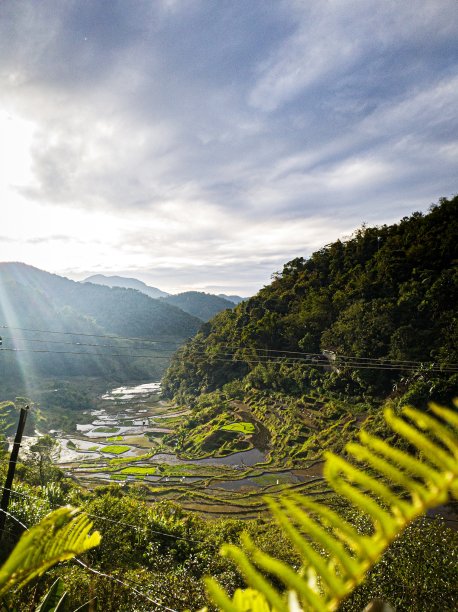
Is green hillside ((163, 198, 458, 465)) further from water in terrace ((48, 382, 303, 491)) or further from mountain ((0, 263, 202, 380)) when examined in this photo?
mountain ((0, 263, 202, 380))

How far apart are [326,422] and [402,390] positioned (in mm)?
7285

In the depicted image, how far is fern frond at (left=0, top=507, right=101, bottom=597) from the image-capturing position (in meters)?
0.47

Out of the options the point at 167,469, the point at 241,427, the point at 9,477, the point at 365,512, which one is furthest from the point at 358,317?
the point at 365,512

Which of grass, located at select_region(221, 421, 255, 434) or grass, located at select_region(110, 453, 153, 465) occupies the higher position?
grass, located at select_region(221, 421, 255, 434)

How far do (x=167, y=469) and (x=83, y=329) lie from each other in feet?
256

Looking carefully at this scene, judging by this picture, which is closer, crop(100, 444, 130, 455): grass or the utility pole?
the utility pole

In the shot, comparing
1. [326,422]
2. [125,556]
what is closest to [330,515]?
Result: [125,556]

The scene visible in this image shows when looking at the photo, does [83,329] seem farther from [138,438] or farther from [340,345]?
[340,345]

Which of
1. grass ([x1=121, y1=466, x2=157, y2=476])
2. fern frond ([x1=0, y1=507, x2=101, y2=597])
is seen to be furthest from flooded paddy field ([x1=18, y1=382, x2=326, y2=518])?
fern frond ([x1=0, y1=507, x2=101, y2=597])

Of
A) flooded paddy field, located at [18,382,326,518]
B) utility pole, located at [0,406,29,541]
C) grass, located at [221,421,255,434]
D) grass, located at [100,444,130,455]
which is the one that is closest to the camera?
utility pole, located at [0,406,29,541]

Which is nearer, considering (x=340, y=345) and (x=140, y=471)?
(x=140, y=471)

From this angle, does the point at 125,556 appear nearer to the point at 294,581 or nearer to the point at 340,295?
the point at 294,581

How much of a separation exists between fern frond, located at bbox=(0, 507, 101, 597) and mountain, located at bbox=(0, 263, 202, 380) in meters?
50.6

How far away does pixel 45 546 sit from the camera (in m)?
0.53
